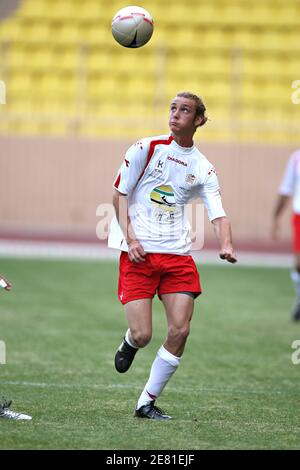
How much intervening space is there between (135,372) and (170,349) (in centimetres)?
214

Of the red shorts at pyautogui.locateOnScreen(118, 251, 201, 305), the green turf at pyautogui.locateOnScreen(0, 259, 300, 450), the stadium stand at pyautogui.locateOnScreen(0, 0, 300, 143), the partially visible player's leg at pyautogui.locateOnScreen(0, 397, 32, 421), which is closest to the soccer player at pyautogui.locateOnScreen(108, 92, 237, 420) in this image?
the red shorts at pyautogui.locateOnScreen(118, 251, 201, 305)

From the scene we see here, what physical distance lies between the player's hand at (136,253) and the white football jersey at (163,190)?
11 cm

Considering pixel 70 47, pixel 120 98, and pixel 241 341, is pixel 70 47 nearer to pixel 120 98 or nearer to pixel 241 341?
pixel 120 98

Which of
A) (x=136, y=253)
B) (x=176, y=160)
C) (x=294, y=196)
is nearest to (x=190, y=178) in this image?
(x=176, y=160)

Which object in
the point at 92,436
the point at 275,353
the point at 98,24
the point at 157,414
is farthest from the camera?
the point at 98,24

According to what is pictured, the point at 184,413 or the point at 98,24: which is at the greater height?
the point at 98,24

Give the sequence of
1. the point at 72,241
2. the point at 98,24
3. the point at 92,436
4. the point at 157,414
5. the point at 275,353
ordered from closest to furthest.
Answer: the point at 92,436 → the point at 157,414 → the point at 275,353 → the point at 72,241 → the point at 98,24

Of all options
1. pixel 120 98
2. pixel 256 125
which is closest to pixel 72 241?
pixel 120 98

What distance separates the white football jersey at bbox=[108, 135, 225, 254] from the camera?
6703 mm

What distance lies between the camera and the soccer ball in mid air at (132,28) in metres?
7.05

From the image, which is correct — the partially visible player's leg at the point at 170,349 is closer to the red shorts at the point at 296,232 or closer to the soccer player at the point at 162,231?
the soccer player at the point at 162,231

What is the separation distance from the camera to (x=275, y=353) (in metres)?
10.0

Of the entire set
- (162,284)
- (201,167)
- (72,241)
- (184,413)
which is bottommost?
(72,241)

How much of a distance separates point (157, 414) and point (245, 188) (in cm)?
1592
